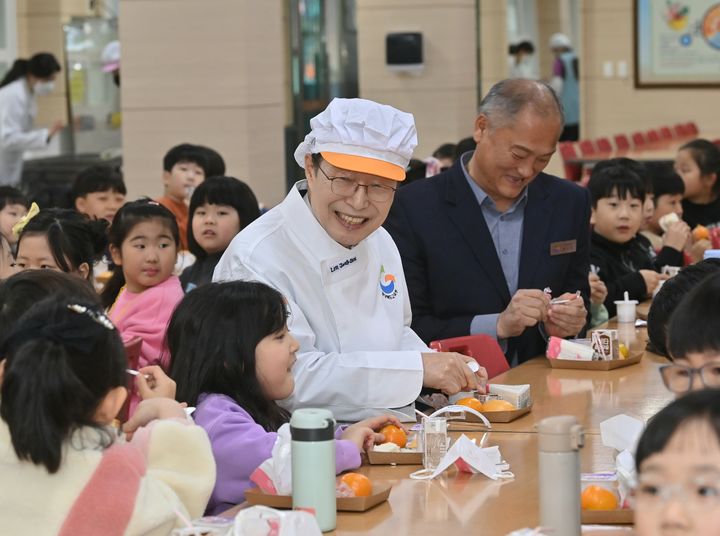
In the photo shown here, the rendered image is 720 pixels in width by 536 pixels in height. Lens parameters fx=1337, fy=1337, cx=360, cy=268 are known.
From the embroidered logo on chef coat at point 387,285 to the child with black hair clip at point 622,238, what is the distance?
224 centimetres

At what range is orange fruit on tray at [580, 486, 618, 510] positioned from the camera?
2.63 m

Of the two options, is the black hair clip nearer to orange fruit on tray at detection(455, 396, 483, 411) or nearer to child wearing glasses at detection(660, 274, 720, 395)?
child wearing glasses at detection(660, 274, 720, 395)

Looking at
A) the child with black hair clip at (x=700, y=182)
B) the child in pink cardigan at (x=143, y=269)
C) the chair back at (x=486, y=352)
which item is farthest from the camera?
the child with black hair clip at (x=700, y=182)

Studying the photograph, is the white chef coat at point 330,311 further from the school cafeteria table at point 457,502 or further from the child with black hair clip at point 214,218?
the child with black hair clip at point 214,218

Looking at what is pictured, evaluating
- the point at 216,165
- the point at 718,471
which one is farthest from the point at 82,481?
the point at 216,165

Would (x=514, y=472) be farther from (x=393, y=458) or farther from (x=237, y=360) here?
(x=237, y=360)

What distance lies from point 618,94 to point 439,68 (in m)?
5.55

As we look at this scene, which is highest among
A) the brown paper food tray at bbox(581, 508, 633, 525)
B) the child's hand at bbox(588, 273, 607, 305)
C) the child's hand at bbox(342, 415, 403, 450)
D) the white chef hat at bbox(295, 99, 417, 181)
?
the white chef hat at bbox(295, 99, 417, 181)

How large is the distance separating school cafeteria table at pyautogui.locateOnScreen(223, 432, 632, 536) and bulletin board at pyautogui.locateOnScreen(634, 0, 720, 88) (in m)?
14.7

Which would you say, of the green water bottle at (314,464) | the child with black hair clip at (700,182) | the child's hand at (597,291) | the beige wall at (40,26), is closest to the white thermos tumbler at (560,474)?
the green water bottle at (314,464)

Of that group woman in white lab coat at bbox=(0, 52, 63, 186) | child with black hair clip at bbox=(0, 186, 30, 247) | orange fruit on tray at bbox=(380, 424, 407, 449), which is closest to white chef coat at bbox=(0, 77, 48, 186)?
woman in white lab coat at bbox=(0, 52, 63, 186)

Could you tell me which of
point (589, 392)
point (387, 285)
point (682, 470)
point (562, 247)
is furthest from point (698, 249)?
point (682, 470)

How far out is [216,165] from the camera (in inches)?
292

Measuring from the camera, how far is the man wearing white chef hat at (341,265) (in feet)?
11.6
